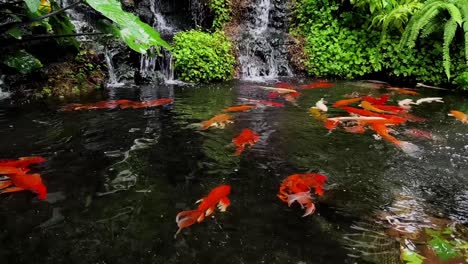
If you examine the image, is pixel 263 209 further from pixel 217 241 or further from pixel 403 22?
pixel 403 22

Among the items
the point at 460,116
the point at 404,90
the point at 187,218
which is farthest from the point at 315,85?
the point at 187,218

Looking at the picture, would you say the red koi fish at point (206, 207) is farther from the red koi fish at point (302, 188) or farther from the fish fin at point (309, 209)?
the fish fin at point (309, 209)

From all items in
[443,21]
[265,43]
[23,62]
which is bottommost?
[23,62]

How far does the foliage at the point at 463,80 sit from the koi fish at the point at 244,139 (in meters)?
5.39

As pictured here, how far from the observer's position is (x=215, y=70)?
834 cm

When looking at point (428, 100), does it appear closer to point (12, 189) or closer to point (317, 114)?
point (317, 114)

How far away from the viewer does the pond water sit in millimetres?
2451

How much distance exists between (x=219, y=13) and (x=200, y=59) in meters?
2.42

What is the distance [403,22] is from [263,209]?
23.6 feet

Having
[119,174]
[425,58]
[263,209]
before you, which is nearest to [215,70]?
[425,58]

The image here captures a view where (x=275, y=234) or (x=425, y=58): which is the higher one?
(x=425, y=58)

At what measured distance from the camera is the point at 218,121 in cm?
505

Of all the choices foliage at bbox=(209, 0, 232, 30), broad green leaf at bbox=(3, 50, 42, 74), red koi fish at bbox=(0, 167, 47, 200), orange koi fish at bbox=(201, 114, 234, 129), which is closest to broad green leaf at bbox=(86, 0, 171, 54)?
red koi fish at bbox=(0, 167, 47, 200)

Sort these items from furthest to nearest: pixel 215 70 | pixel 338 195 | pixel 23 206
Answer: pixel 215 70 → pixel 338 195 → pixel 23 206
